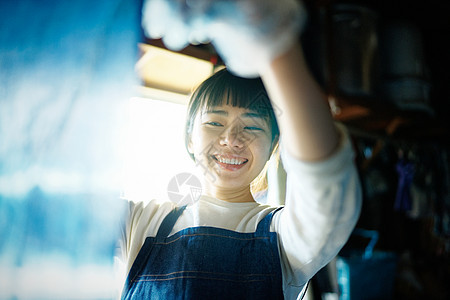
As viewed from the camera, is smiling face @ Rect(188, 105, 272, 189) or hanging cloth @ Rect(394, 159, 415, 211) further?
hanging cloth @ Rect(394, 159, 415, 211)

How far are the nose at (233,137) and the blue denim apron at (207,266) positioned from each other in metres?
0.11

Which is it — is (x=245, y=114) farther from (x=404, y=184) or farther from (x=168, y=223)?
(x=404, y=184)

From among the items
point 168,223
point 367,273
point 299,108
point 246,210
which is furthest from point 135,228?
point 367,273

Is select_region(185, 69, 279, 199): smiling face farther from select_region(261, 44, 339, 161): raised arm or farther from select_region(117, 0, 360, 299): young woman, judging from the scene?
select_region(261, 44, 339, 161): raised arm

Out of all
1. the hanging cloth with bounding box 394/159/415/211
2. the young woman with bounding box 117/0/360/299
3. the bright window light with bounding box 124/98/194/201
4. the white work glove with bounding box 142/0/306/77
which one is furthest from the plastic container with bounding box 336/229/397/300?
the white work glove with bounding box 142/0/306/77

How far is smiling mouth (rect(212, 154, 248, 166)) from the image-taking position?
0.41 m

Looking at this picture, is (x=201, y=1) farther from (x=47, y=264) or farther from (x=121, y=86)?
(x=47, y=264)

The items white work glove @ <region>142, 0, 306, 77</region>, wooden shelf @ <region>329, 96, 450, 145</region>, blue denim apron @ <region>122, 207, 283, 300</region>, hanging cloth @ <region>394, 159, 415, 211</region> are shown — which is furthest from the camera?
hanging cloth @ <region>394, 159, 415, 211</region>

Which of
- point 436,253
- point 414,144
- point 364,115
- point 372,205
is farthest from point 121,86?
point 436,253

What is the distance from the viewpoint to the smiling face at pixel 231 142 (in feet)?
1.34

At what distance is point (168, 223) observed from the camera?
0.43 meters

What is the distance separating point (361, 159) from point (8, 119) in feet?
4.65

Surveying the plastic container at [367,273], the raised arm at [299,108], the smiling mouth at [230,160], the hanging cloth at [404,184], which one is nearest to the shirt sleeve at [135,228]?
the smiling mouth at [230,160]

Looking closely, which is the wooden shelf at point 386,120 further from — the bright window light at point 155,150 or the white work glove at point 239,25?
the white work glove at point 239,25
